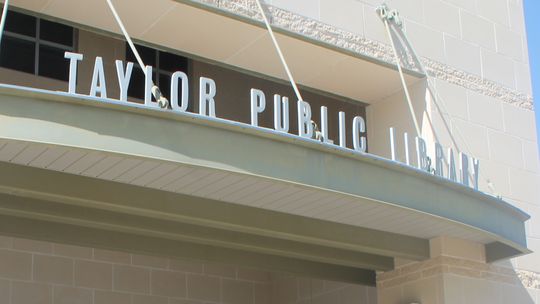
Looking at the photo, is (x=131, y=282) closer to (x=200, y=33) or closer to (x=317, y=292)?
(x=317, y=292)

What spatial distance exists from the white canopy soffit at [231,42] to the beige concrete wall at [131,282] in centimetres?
349

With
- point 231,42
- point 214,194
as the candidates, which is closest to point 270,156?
point 214,194

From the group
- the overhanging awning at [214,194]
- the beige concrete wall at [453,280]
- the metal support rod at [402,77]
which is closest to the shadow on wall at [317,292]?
the beige concrete wall at [453,280]

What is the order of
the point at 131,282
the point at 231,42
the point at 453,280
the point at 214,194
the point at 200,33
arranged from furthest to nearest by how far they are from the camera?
the point at 131,282, the point at 453,280, the point at 231,42, the point at 200,33, the point at 214,194

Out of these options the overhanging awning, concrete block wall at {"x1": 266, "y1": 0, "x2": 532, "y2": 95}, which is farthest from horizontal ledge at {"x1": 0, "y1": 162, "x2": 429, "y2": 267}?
concrete block wall at {"x1": 266, "y1": 0, "x2": 532, "y2": 95}

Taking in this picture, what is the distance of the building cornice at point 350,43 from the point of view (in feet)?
41.1

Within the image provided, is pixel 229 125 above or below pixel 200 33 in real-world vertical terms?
below

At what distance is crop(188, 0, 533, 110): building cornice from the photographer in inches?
493

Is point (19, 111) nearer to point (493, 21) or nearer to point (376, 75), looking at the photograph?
point (376, 75)

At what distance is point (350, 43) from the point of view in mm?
13680

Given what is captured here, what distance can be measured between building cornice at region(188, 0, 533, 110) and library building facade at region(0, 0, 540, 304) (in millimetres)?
33

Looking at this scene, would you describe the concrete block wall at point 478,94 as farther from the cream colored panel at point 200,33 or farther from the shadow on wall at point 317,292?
the shadow on wall at point 317,292

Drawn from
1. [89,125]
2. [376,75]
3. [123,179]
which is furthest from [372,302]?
[89,125]

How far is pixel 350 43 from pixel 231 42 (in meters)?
1.81
